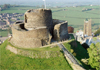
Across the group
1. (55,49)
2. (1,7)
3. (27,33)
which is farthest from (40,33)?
(1,7)

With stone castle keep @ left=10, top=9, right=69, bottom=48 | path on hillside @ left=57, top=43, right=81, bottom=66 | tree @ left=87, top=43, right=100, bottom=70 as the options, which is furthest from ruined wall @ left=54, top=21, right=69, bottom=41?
tree @ left=87, top=43, right=100, bottom=70

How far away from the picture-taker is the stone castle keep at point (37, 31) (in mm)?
Result: 20016

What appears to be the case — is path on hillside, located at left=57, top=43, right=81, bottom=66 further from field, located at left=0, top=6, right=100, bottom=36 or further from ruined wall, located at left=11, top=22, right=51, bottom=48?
field, located at left=0, top=6, right=100, bottom=36

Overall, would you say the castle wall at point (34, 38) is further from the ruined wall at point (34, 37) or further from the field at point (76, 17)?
the field at point (76, 17)

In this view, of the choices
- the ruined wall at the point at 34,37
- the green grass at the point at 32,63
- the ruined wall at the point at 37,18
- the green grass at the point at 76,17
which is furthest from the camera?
the green grass at the point at 76,17

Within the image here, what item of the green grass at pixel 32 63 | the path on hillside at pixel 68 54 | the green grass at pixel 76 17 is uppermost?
the path on hillside at pixel 68 54

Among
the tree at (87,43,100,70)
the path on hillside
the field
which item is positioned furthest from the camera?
the field

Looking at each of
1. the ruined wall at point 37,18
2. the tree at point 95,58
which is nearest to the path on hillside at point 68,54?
the tree at point 95,58

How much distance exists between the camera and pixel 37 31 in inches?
782

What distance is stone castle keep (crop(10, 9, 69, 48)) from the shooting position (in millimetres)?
20016

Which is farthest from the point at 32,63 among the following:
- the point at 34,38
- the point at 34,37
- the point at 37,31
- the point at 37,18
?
the point at 37,18

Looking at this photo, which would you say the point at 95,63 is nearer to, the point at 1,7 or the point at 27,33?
the point at 27,33

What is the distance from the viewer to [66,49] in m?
19.8

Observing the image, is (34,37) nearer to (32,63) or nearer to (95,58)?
(32,63)
